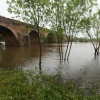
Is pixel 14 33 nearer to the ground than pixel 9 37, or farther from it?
farther from it

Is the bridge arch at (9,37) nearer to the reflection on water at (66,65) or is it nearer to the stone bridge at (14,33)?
the stone bridge at (14,33)

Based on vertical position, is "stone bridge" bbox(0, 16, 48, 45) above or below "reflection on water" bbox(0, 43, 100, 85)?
above

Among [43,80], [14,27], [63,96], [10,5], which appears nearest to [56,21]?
[10,5]

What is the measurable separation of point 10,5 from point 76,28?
6.93 metres

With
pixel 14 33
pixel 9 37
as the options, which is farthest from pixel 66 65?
pixel 9 37

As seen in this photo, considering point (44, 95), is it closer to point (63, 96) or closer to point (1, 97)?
point (63, 96)

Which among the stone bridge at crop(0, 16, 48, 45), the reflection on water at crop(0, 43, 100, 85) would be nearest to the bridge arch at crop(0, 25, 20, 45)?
the stone bridge at crop(0, 16, 48, 45)

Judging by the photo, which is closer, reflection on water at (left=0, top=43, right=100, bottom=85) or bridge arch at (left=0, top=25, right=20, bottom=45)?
reflection on water at (left=0, top=43, right=100, bottom=85)

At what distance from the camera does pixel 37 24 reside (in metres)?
11.1

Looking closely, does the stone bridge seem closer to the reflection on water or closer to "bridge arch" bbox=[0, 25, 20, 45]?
"bridge arch" bbox=[0, 25, 20, 45]

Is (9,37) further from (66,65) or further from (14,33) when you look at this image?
(66,65)

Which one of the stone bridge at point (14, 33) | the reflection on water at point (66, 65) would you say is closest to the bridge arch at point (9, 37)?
the stone bridge at point (14, 33)

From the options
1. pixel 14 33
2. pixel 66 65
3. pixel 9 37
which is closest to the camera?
pixel 66 65

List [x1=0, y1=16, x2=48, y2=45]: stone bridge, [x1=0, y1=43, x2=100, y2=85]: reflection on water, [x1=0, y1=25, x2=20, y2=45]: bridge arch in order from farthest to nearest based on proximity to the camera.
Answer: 1. [x1=0, y1=25, x2=20, y2=45]: bridge arch
2. [x1=0, y1=16, x2=48, y2=45]: stone bridge
3. [x1=0, y1=43, x2=100, y2=85]: reflection on water
